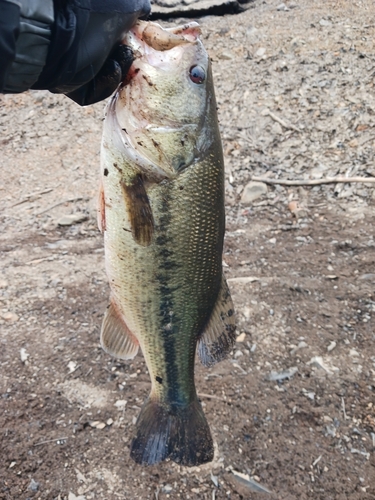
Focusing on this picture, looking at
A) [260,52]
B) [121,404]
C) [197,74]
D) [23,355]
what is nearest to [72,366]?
[23,355]

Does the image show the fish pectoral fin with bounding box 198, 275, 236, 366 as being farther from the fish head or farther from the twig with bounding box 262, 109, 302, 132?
the twig with bounding box 262, 109, 302, 132

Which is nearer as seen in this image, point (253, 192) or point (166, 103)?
point (166, 103)

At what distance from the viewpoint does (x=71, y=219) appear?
497 centimetres

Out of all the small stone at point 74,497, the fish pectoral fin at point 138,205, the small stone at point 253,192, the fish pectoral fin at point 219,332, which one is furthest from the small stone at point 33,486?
the small stone at point 253,192

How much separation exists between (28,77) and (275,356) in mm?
2441

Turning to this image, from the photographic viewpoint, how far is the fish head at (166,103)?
1.77 meters

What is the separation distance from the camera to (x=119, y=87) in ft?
5.95

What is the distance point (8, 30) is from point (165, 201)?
762 millimetres

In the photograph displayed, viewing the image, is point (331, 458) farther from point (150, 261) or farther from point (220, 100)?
point (220, 100)

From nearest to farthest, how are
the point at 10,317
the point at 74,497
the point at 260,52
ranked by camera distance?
the point at 74,497, the point at 10,317, the point at 260,52

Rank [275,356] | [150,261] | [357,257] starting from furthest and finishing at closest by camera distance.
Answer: [357,257] < [275,356] < [150,261]

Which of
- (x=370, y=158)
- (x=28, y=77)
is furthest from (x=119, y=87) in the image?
(x=370, y=158)

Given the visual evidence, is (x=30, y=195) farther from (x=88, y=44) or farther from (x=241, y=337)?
(x=88, y=44)

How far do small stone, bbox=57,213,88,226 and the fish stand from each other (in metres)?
3.00
